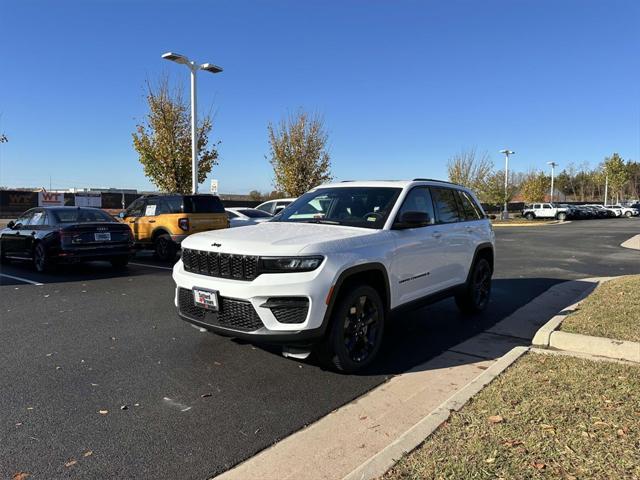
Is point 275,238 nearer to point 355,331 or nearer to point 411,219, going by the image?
point 355,331

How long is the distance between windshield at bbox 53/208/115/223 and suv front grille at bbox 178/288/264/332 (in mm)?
7229

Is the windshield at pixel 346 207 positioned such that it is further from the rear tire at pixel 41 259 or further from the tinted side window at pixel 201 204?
the rear tire at pixel 41 259

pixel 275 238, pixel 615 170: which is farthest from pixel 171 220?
pixel 615 170

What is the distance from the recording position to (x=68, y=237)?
10156 millimetres

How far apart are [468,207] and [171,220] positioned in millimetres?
7597

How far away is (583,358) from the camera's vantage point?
4660 millimetres

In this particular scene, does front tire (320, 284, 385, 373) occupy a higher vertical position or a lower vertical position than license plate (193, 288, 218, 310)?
lower

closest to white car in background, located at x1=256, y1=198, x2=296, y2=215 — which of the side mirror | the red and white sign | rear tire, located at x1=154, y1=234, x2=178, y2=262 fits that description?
rear tire, located at x1=154, y1=234, x2=178, y2=262

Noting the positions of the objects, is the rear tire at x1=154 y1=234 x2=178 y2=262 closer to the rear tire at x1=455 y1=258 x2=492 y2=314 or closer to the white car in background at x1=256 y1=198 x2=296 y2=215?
the white car in background at x1=256 y1=198 x2=296 y2=215

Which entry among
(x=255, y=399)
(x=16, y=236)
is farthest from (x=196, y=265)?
(x=16, y=236)

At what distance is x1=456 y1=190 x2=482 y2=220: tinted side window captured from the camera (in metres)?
6.86

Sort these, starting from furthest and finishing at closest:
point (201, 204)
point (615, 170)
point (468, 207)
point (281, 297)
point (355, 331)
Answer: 1. point (615, 170)
2. point (201, 204)
3. point (468, 207)
4. point (355, 331)
5. point (281, 297)

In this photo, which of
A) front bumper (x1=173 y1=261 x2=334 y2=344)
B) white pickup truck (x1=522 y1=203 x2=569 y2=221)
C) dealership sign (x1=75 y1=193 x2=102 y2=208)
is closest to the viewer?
front bumper (x1=173 y1=261 x2=334 y2=344)

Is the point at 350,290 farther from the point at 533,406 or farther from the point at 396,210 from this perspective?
the point at 533,406
